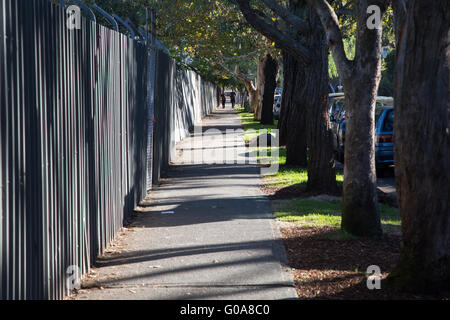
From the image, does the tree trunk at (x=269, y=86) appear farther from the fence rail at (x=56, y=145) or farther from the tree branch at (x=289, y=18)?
the fence rail at (x=56, y=145)

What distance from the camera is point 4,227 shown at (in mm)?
4070

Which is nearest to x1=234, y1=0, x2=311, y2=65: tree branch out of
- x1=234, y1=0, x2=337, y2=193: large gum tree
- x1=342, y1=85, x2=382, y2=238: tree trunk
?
x1=234, y1=0, x2=337, y2=193: large gum tree

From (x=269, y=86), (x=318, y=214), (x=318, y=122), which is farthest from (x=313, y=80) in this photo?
(x=269, y=86)

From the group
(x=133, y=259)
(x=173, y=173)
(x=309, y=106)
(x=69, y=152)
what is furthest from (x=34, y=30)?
(x=173, y=173)

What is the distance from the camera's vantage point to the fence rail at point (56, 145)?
418cm

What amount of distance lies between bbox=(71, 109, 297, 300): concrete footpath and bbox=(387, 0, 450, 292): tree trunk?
1179mm

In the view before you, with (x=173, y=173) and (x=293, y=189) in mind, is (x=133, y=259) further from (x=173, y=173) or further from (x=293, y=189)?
(x=173, y=173)

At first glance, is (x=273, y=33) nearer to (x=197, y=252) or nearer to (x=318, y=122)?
(x=318, y=122)

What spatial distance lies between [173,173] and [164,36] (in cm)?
1003

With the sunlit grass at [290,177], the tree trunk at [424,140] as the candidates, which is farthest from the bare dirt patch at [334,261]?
the sunlit grass at [290,177]

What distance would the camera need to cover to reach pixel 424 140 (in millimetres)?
5250

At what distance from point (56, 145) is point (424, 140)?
9.76 ft

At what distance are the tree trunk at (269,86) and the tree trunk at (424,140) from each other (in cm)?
2541

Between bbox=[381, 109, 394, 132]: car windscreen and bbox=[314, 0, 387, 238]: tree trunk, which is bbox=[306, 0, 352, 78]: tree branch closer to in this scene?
bbox=[314, 0, 387, 238]: tree trunk
